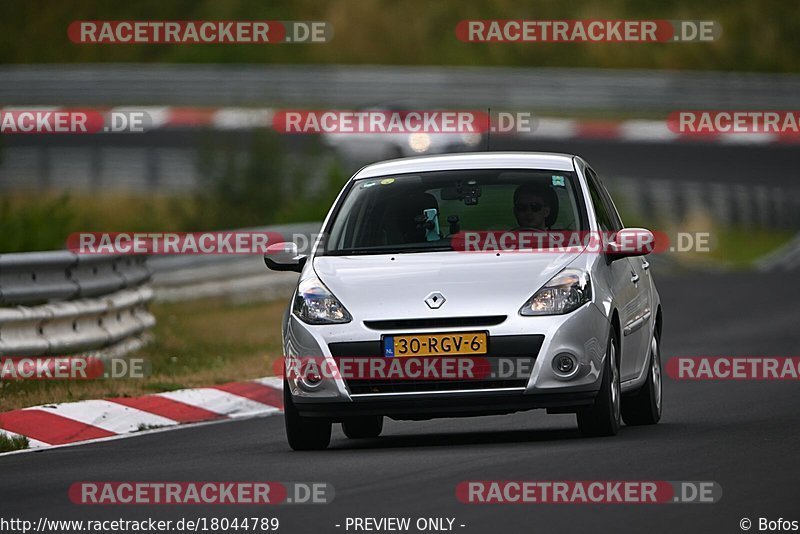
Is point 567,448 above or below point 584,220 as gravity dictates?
below

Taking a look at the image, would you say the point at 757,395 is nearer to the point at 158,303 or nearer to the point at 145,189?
the point at 158,303

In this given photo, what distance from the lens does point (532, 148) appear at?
3788cm

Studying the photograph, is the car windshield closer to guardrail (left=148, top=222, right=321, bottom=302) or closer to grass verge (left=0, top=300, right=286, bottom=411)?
Answer: grass verge (left=0, top=300, right=286, bottom=411)

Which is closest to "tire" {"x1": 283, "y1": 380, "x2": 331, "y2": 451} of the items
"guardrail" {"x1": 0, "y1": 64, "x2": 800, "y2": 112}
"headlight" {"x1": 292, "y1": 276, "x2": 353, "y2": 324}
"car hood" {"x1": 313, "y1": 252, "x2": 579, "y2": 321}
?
"headlight" {"x1": 292, "y1": 276, "x2": 353, "y2": 324}

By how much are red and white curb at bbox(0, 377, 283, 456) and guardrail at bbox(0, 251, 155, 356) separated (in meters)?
1.17

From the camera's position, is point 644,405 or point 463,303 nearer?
point 463,303

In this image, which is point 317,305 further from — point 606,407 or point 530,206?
point 606,407

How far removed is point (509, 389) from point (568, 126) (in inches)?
1156

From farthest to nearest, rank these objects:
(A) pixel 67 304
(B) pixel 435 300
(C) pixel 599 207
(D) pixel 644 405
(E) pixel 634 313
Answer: (A) pixel 67 304, (D) pixel 644 405, (C) pixel 599 207, (E) pixel 634 313, (B) pixel 435 300

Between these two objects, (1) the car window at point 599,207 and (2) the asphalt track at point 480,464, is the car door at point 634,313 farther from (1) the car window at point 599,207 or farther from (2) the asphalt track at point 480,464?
(2) the asphalt track at point 480,464

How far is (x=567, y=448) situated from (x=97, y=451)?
2767 millimetres

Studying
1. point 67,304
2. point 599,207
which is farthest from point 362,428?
point 67,304

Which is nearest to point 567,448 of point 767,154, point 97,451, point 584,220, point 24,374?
point 584,220

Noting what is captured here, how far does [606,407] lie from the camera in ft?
34.8
